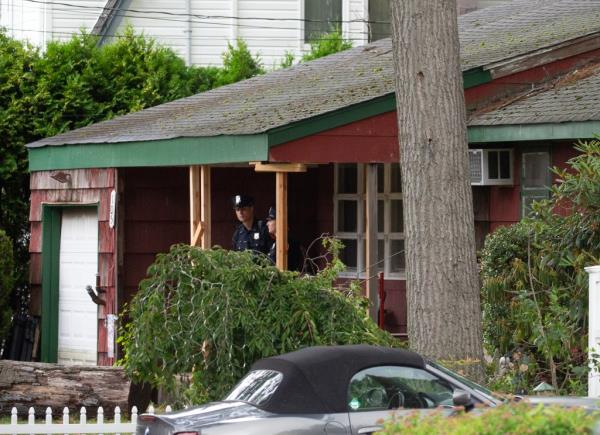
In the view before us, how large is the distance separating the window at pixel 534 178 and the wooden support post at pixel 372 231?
5.41 ft

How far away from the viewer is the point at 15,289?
19.9 metres

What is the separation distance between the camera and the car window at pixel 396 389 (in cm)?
842

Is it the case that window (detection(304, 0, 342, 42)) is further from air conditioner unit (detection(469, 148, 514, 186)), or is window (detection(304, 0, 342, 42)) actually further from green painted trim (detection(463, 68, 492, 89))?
air conditioner unit (detection(469, 148, 514, 186))

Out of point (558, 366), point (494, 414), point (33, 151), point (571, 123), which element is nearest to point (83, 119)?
point (33, 151)

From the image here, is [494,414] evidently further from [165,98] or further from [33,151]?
[165,98]

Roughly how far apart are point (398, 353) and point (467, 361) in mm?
1939

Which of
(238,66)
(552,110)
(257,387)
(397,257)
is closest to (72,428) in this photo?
(257,387)

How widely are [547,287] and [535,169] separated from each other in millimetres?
2441

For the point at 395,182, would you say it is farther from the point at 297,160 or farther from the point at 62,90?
the point at 62,90

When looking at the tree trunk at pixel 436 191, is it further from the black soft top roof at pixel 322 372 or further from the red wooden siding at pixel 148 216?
the red wooden siding at pixel 148 216

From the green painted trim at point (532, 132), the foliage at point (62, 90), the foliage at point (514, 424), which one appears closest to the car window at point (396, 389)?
the foliage at point (514, 424)

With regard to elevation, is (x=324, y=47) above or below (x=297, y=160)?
above

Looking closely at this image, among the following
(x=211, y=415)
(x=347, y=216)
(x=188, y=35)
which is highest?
(x=188, y=35)

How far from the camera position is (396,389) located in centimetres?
850
